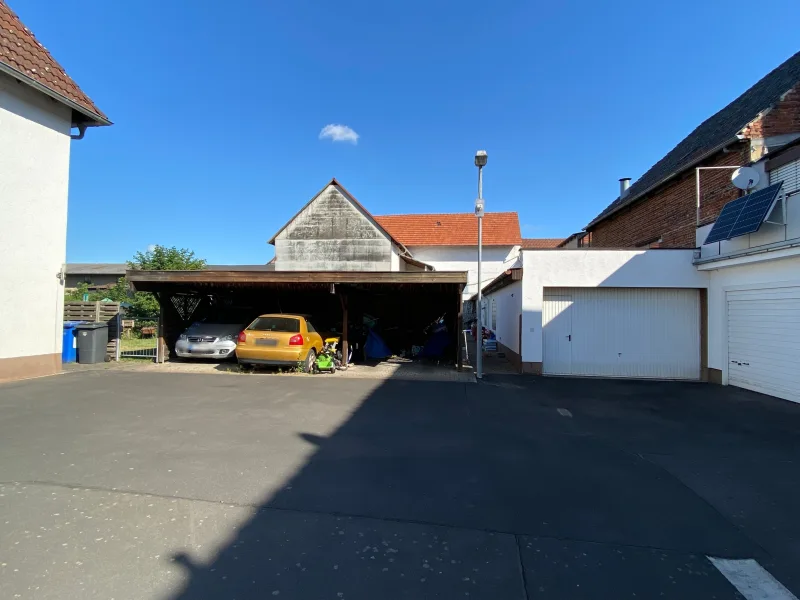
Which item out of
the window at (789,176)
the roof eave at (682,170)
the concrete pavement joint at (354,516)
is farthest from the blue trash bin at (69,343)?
the roof eave at (682,170)

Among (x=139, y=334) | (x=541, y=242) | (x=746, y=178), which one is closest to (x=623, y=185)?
(x=746, y=178)

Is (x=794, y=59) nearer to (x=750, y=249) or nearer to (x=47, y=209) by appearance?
(x=750, y=249)

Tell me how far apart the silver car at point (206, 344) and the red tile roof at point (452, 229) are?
2467cm

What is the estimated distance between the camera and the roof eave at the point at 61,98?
381 inches

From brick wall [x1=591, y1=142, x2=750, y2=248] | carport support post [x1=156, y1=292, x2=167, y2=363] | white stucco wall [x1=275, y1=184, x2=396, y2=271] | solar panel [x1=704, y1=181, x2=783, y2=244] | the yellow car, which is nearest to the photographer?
solar panel [x1=704, y1=181, x2=783, y2=244]

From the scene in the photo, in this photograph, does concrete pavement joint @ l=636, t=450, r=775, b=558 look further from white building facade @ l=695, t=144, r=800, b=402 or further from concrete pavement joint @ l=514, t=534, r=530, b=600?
white building facade @ l=695, t=144, r=800, b=402

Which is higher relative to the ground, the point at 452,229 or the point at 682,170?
the point at 452,229

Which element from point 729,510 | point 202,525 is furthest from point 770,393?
point 202,525

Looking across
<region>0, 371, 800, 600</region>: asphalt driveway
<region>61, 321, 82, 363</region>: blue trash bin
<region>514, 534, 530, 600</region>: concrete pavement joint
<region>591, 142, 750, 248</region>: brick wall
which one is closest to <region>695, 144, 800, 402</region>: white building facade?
<region>591, 142, 750, 248</region>: brick wall

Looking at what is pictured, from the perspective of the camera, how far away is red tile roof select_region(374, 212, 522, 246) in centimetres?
3772

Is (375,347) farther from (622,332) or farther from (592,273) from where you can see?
(622,332)

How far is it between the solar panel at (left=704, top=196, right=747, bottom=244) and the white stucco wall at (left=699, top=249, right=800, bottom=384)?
0.66 m

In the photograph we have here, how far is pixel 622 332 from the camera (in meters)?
12.5

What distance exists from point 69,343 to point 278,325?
6.98 metres
